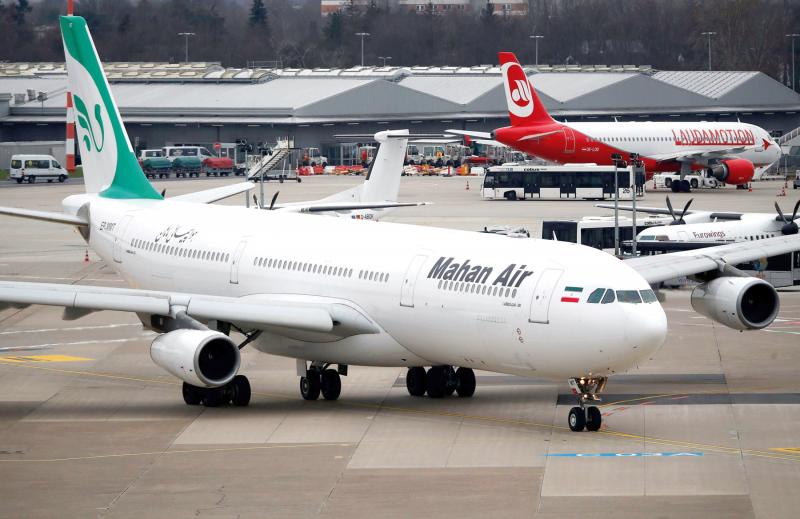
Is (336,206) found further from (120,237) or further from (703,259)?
(703,259)

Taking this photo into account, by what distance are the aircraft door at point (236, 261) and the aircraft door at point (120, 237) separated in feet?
21.9

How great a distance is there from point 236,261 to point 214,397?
4.71 metres

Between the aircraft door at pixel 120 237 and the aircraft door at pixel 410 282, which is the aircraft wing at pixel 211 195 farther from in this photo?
the aircraft door at pixel 410 282

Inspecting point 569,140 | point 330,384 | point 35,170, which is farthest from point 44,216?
point 35,170

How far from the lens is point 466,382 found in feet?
115

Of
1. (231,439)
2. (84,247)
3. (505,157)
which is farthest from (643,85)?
(231,439)

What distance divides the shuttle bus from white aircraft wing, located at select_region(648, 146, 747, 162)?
305 inches

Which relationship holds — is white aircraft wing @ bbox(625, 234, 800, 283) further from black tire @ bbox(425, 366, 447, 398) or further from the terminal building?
the terminal building

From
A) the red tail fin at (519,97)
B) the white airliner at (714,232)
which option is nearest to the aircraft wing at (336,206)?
the white airliner at (714,232)

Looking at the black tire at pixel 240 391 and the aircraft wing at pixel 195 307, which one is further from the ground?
the aircraft wing at pixel 195 307

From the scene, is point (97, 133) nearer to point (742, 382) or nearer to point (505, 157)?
point (742, 382)

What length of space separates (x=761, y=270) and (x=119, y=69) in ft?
422

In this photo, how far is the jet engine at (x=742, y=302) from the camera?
3600 cm

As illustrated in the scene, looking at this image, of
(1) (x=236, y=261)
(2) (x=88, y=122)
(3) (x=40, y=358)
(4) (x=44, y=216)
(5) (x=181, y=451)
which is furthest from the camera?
(2) (x=88, y=122)
